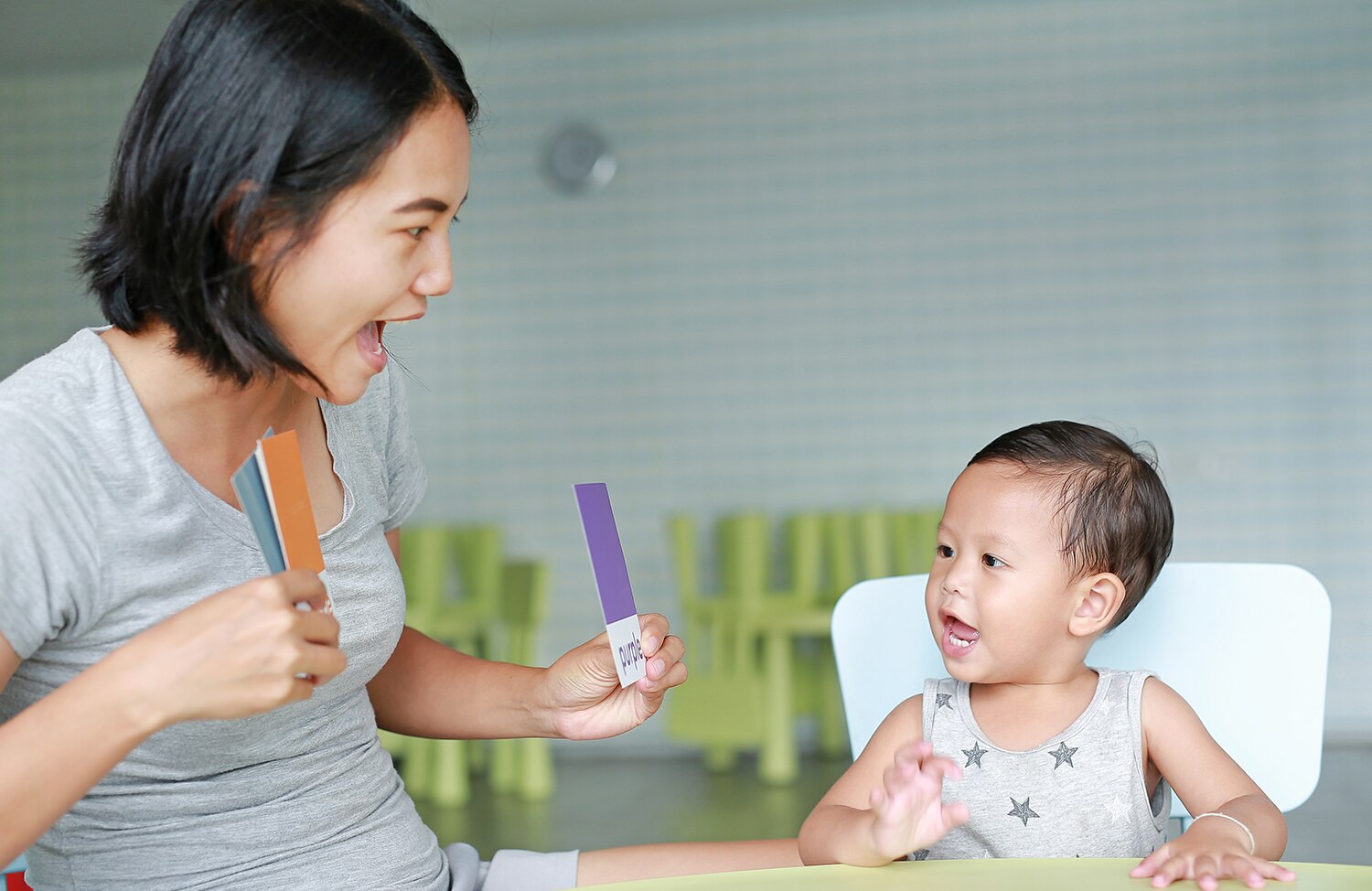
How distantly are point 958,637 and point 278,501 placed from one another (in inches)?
30.5

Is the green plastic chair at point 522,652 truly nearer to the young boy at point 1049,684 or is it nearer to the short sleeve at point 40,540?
the young boy at point 1049,684

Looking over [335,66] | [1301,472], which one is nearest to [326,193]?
[335,66]

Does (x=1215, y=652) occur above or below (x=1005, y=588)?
below

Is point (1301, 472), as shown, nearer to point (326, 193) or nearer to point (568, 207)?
point (568, 207)

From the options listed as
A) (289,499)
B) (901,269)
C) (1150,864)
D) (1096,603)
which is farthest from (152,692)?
(901,269)

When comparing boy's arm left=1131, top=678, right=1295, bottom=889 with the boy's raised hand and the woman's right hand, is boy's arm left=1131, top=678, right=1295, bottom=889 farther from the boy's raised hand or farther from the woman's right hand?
the woman's right hand

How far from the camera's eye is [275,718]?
43.0 inches

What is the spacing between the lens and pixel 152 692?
78 cm

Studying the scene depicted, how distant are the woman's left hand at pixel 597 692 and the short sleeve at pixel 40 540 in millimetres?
463

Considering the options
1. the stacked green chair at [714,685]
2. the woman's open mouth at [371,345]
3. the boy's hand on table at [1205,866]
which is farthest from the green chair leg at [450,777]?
the boy's hand on table at [1205,866]

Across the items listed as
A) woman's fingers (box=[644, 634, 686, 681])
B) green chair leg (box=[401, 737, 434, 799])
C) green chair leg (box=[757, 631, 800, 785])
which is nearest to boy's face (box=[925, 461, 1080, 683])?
woman's fingers (box=[644, 634, 686, 681])

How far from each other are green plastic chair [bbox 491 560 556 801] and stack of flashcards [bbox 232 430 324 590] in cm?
325

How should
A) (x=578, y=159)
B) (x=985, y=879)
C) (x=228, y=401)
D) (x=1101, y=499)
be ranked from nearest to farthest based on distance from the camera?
(x=985, y=879) → (x=228, y=401) → (x=1101, y=499) → (x=578, y=159)

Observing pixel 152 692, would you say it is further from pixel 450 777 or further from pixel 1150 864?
pixel 450 777
